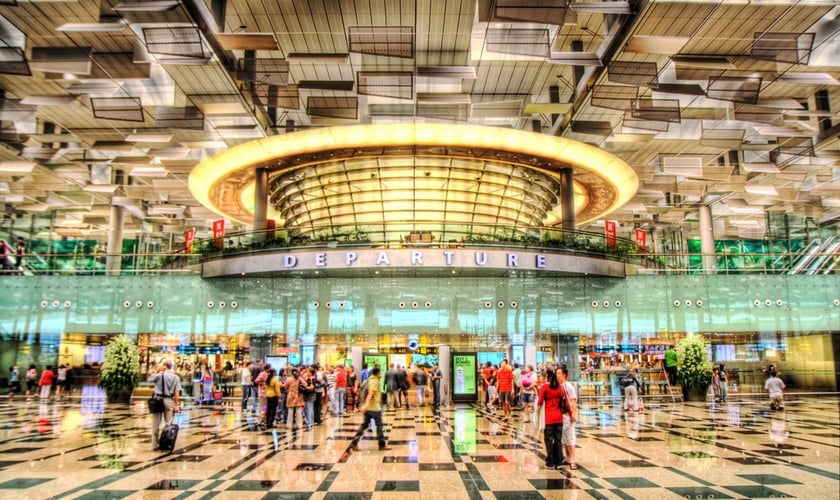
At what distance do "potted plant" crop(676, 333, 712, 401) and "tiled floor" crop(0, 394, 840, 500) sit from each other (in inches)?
220

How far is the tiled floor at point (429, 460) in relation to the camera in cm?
702

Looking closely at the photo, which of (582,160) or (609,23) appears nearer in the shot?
(609,23)

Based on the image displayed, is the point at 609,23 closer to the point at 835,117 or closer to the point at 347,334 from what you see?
the point at 835,117

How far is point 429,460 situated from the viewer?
29.7 feet

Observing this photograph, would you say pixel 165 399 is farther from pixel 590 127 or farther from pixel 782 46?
pixel 590 127

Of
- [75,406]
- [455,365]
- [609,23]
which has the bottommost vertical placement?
[75,406]

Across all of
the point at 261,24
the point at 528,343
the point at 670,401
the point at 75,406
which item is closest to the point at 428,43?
the point at 261,24

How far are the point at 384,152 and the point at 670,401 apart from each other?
15137mm

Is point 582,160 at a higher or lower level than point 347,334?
higher

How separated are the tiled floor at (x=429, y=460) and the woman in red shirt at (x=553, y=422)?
30cm

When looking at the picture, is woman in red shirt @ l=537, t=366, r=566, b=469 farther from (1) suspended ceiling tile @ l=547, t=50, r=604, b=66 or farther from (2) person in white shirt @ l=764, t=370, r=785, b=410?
(2) person in white shirt @ l=764, t=370, r=785, b=410

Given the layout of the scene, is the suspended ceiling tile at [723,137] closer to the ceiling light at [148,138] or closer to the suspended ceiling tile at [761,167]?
the suspended ceiling tile at [761,167]

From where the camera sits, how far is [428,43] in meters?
18.2

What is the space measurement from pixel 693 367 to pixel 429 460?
15561 mm
